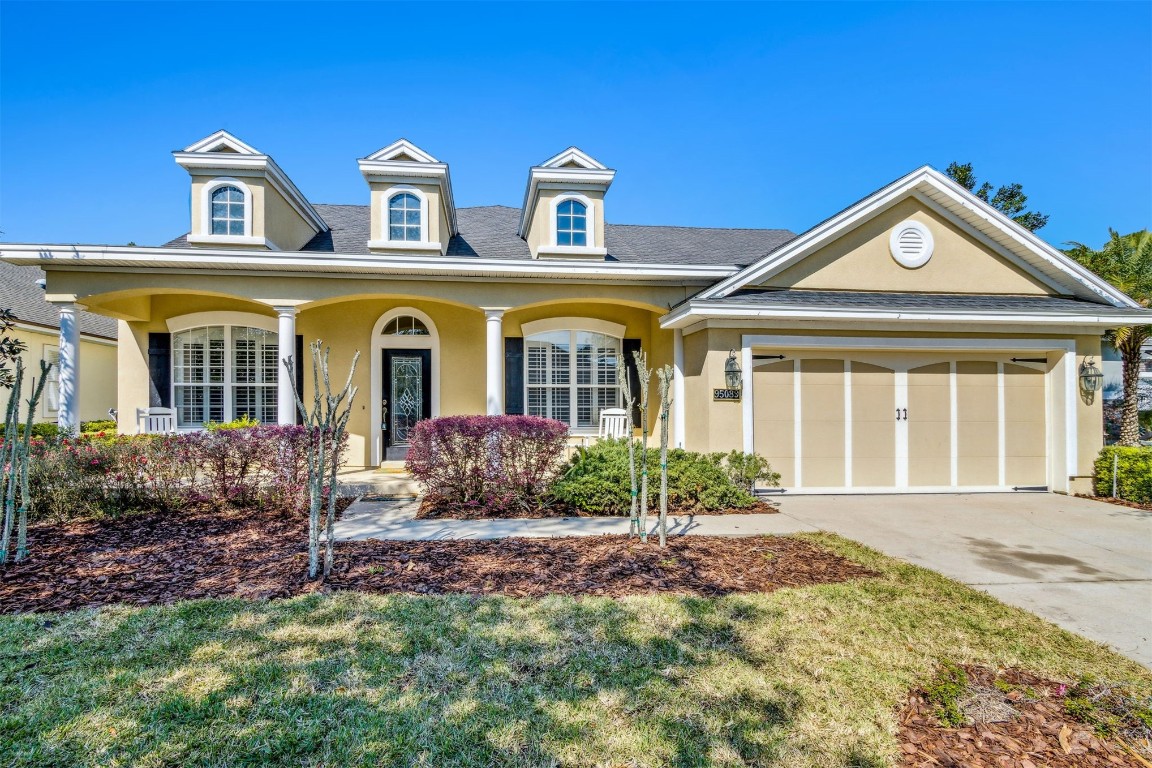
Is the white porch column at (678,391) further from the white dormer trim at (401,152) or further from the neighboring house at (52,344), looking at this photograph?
the neighboring house at (52,344)

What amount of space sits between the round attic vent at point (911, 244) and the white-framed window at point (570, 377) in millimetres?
5073

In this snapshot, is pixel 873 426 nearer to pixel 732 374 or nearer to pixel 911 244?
pixel 732 374

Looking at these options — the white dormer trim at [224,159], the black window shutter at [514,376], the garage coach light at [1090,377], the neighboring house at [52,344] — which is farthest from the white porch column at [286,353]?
the garage coach light at [1090,377]

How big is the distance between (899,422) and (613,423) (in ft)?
15.7

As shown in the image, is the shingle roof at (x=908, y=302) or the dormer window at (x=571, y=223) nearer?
the shingle roof at (x=908, y=302)

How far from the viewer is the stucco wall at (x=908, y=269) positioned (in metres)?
8.98

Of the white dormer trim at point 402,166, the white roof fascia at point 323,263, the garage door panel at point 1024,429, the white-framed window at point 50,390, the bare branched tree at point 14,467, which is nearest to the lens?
the bare branched tree at point 14,467

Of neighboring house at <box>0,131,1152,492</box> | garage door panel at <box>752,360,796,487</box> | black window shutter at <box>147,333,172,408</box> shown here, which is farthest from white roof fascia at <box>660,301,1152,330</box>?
black window shutter at <box>147,333,172,408</box>

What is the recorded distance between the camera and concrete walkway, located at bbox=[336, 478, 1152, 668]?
4191mm

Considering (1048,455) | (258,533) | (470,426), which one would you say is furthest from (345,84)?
(1048,455)

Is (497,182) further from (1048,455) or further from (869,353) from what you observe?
(1048,455)

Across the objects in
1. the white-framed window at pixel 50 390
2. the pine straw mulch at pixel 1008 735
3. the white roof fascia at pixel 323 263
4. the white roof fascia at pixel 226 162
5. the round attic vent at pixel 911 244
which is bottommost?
the pine straw mulch at pixel 1008 735

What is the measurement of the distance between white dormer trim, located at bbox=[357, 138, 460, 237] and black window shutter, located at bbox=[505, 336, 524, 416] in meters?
3.15

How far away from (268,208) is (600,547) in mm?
8278
